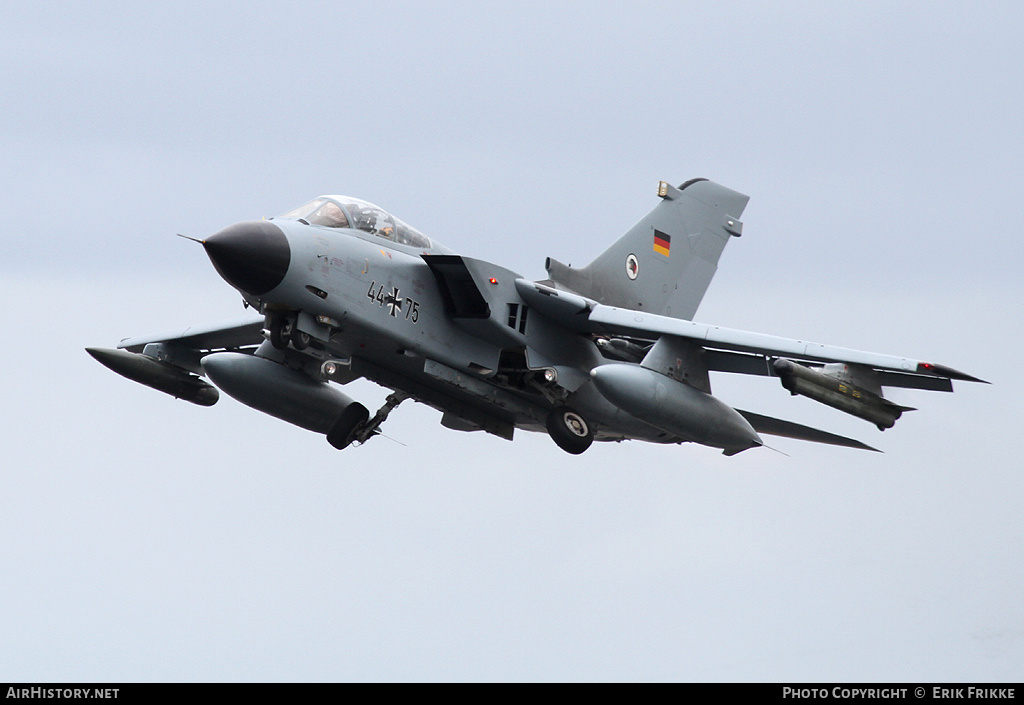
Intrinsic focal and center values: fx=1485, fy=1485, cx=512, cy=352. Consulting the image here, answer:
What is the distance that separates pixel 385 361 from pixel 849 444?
693cm

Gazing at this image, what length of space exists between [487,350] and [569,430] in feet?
5.29

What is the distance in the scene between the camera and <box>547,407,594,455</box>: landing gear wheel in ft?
67.2

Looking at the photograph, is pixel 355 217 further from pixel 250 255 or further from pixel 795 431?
pixel 795 431

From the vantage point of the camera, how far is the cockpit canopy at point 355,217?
19.3 metres

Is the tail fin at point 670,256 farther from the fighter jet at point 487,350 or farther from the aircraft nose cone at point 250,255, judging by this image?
the aircraft nose cone at point 250,255

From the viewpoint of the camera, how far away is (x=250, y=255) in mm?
18141

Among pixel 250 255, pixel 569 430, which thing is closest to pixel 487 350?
pixel 569 430

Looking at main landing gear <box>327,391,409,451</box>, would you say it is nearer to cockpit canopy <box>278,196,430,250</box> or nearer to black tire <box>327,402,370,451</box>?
black tire <box>327,402,370,451</box>

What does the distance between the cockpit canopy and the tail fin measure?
8.91 ft

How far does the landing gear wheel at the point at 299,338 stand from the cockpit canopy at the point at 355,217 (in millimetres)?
1420

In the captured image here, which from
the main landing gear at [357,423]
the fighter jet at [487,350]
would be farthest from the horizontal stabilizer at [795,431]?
the main landing gear at [357,423]
